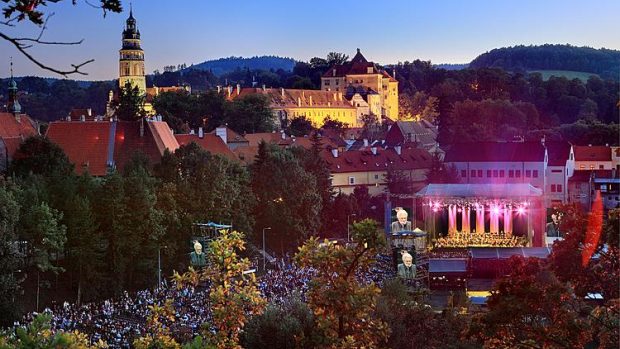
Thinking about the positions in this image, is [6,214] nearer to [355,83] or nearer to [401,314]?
[401,314]

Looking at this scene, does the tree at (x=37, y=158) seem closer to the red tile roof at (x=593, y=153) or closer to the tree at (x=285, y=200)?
the tree at (x=285, y=200)

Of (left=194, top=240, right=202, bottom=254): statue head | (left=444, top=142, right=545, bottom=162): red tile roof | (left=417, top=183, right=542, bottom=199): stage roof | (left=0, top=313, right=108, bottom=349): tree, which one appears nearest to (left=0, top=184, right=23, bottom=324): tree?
(left=194, top=240, right=202, bottom=254): statue head

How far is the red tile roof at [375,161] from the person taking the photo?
66.1 meters

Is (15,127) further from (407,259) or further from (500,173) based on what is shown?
(500,173)

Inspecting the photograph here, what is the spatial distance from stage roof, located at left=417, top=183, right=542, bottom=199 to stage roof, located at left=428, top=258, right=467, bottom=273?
608 cm

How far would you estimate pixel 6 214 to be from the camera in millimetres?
31359

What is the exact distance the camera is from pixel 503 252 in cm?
4103

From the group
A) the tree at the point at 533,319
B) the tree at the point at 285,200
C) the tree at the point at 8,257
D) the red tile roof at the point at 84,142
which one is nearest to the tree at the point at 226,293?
the tree at the point at 533,319

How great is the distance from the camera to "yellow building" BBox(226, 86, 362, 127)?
116 m

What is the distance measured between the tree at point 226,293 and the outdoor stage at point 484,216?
3227 cm

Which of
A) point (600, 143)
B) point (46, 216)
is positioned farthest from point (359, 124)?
point (46, 216)

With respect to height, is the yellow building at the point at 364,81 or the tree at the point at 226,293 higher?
the yellow building at the point at 364,81

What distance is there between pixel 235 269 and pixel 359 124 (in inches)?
4447

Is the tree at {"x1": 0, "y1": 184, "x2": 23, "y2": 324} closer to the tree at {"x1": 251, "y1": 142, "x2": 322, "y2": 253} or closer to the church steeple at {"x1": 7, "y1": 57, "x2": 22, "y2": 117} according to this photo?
the tree at {"x1": 251, "y1": 142, "x2": 322, "y2": 253}
